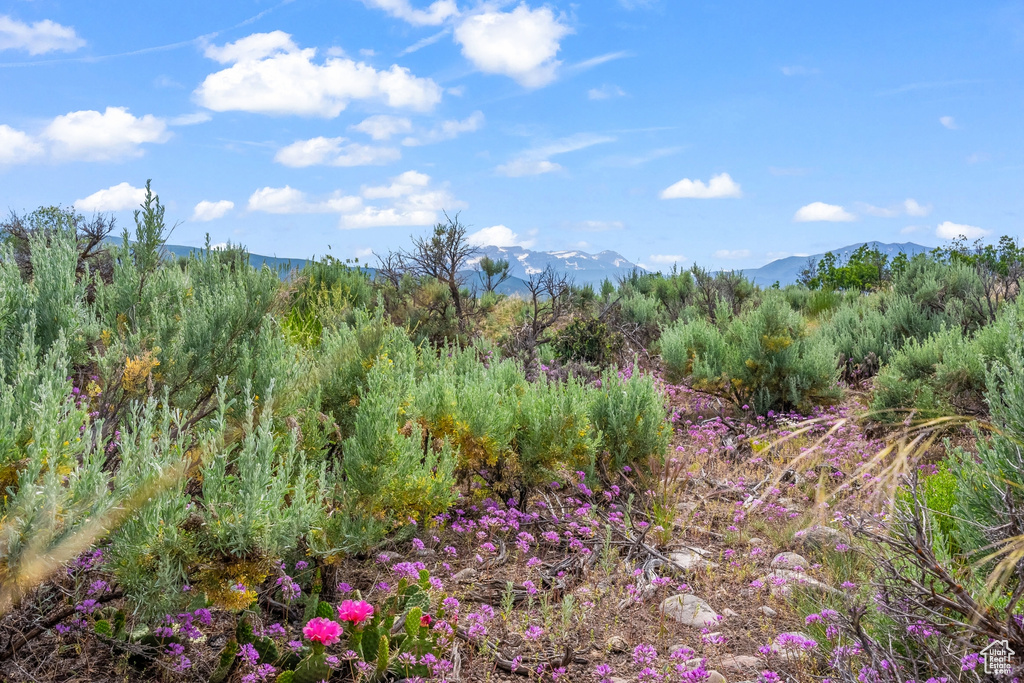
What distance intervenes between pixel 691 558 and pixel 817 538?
915mm

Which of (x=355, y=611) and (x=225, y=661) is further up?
(x=355, y=611)

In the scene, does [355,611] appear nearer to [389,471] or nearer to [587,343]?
[389,471]

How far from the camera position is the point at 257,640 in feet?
8.36

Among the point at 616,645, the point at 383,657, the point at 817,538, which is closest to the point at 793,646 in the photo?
the point at 616,645

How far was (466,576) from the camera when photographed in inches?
140

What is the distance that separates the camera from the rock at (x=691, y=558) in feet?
12.4

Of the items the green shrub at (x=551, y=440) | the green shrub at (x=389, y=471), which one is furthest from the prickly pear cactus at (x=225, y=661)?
the green shrub at (x=551, y=440)

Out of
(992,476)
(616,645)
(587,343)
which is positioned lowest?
(616,645)

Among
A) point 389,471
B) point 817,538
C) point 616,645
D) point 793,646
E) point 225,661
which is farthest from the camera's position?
point 817,538

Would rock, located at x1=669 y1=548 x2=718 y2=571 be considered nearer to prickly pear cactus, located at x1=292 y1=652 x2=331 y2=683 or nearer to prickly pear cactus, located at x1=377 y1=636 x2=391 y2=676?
prickly pear cactus, located at x1=377 y1=636 x2=391 y2=676

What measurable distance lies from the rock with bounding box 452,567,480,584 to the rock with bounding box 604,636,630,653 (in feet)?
2.86

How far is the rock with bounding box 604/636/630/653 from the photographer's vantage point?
292cm

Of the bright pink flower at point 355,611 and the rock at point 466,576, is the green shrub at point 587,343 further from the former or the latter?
the bright pink flower at point 355,611

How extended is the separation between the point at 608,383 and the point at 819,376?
9.87 ft
